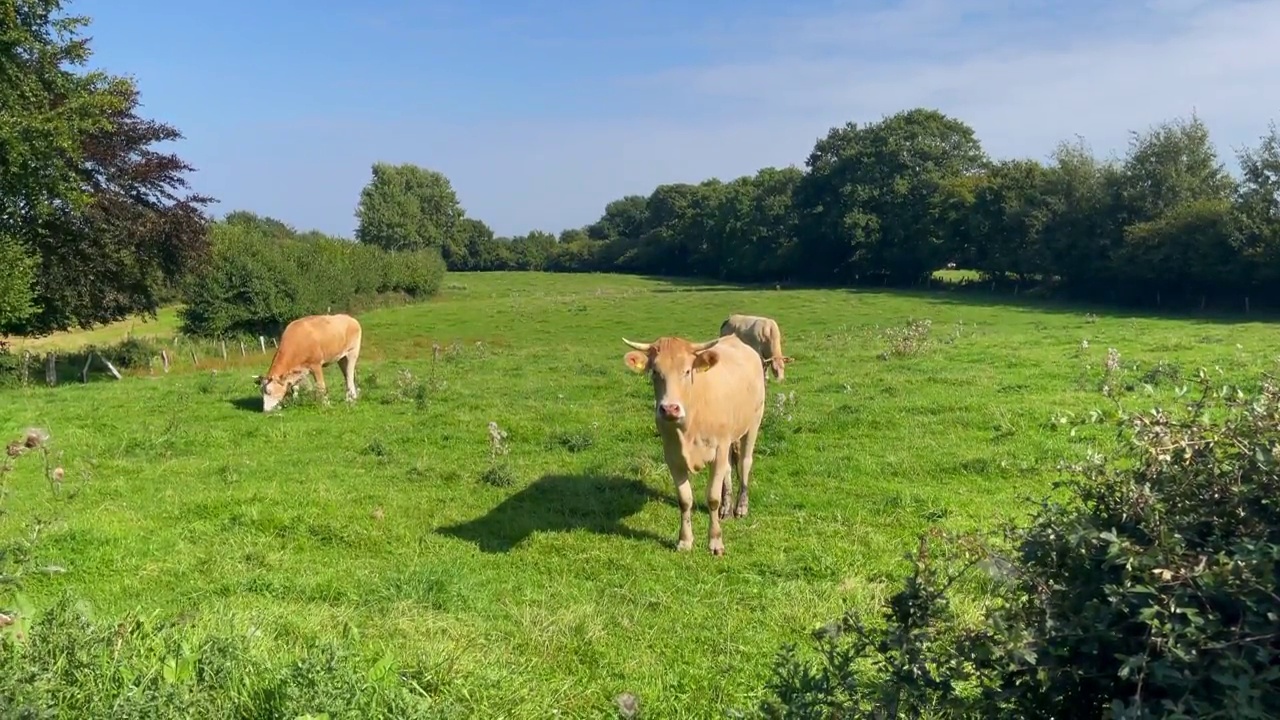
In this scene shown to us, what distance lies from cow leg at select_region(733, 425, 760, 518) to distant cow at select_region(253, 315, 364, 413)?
33.4 ft

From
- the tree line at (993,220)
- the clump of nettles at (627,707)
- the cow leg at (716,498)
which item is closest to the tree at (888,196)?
the tree line at (993,220)

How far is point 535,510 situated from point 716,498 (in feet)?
7.66

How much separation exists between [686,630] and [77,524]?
6320 millimetres

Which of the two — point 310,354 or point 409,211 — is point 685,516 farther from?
point 409,211

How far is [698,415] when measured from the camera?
8961 millimetres

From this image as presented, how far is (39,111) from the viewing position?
21.5 meters

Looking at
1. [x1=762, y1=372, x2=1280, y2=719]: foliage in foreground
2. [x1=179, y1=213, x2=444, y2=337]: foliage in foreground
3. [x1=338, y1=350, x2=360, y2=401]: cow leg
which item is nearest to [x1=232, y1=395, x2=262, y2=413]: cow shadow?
[x1=338, y1=350, x2=360, y2=401]: cow leg

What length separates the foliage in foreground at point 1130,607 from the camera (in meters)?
2.37

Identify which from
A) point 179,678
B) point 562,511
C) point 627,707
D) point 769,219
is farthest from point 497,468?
point 769,219

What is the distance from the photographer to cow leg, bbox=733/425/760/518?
9812 millimetres

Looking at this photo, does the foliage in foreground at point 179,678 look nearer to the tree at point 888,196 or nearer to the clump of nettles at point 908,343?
the clump of nettles at point 908,343

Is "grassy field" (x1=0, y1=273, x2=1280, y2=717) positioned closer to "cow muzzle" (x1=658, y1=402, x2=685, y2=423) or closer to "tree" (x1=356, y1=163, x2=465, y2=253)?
"cow muzzle" (x1=658, y1=402, x2=685, y2=423)

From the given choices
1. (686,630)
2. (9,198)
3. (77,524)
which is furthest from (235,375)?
(686,630)

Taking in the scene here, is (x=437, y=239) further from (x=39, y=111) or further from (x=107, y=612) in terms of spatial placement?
(x=107, y=612)
